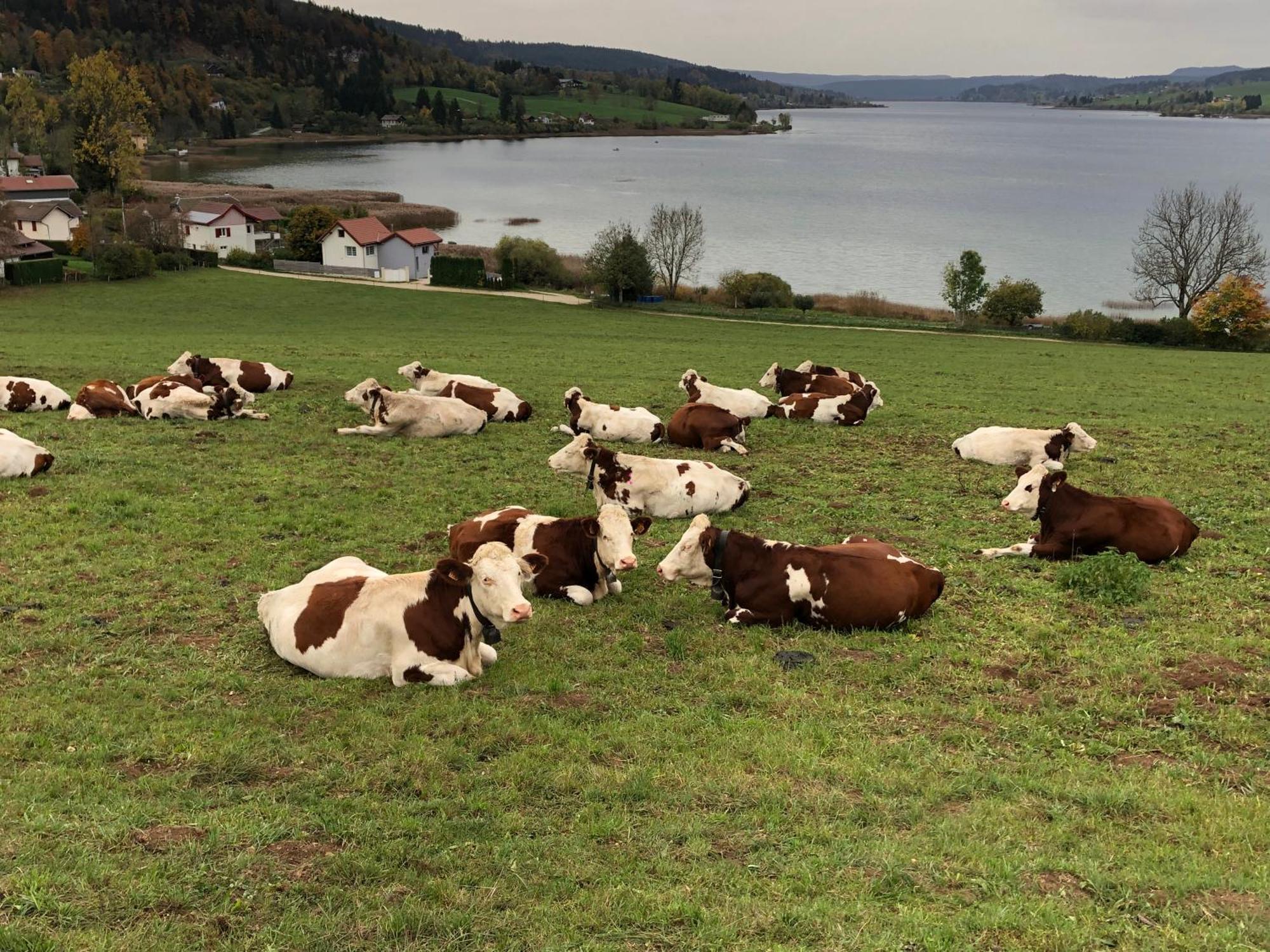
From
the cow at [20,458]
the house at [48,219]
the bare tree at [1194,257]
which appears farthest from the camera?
the house at [48,219]

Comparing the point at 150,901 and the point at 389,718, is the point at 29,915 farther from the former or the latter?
the point at 389,718

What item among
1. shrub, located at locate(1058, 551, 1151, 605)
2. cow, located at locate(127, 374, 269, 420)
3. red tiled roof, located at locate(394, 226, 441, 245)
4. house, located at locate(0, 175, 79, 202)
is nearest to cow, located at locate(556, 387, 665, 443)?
cow, located at locate(127, 374, 269, 420)

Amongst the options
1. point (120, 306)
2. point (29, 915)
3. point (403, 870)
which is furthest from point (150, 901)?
point (120, 306)

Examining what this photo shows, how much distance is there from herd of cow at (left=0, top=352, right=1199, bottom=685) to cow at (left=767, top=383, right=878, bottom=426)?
0.03 metres

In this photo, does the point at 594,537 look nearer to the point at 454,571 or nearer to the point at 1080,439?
the point at 454,571

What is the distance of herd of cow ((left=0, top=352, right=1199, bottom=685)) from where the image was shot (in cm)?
701

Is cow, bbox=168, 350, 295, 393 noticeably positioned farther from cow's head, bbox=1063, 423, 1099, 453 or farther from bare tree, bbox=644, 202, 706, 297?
bare tree, bbox=644, 202, 706, 297

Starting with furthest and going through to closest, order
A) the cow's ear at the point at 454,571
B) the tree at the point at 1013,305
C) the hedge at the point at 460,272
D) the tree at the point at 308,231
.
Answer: the tree at the point at 308,231 < the hedge at the point at 460,272 < the tree at the point at 1013,305 < the cow's ear at the point at 454,571

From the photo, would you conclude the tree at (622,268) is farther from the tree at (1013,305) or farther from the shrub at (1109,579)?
the shrub at (1109,579)

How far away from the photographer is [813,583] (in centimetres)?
808

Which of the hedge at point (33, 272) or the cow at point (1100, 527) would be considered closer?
the cow at point (1100, 527)

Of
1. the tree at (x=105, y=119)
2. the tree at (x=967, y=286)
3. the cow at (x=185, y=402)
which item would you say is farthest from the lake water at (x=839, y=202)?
the cow at (x=185, y=402)

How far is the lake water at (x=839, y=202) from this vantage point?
7488cm

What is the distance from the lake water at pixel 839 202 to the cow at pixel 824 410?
48.6 m
